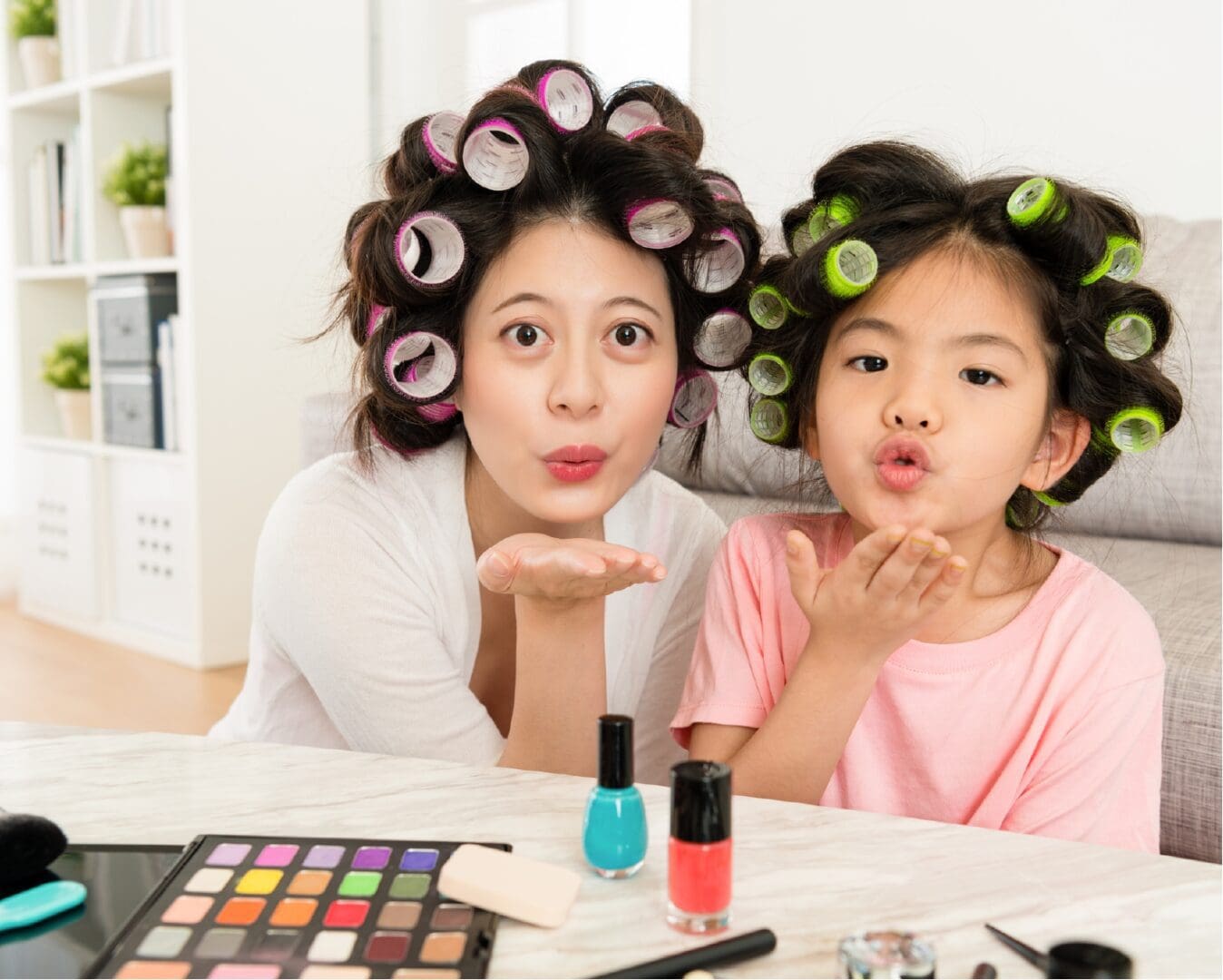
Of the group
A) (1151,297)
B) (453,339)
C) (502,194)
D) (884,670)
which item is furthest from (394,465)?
(1151,297)

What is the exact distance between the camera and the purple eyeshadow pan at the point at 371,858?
59cm

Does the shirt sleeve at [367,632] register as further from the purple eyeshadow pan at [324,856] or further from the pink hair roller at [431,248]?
the purple eyeshadow pan at [324,856]

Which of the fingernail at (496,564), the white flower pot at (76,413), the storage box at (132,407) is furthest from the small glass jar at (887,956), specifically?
the white flower pot at (76,413)

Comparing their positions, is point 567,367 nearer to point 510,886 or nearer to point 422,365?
point 422,365

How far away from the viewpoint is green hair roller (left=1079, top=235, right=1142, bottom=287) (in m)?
0.94

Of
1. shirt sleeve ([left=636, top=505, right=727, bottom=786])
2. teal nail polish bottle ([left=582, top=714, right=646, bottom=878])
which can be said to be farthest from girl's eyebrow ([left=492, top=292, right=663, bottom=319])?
teal nail polish bottle ([left=582, top=714, right=646, bottom=878])

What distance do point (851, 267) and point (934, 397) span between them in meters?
0.13

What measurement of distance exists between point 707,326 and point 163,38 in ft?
7.39

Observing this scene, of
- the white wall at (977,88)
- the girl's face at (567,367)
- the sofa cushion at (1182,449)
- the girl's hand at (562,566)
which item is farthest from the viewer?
the white wall at (977,88)

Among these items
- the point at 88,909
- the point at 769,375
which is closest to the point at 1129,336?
the point at 769,375

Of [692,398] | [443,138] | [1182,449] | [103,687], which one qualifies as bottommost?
[103,687]

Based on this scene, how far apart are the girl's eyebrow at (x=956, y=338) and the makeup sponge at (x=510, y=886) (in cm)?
51

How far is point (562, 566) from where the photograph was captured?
794 millimetres

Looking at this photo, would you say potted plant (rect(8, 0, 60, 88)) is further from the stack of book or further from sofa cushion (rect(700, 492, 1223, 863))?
sofa cushion (rect(700, 492, 1223, 863))
